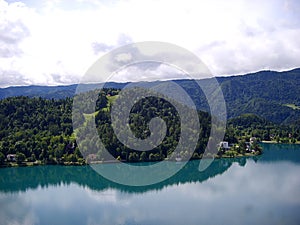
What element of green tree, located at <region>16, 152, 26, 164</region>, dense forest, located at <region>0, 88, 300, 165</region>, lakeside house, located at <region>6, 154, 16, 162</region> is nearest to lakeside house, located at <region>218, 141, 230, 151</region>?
dense forest, located at <region>0, 88, 300, 165</region>

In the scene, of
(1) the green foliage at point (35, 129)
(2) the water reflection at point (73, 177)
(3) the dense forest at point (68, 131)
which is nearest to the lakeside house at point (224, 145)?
(3) the dense forest at point (68, 131)

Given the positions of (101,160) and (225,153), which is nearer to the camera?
(101,160)

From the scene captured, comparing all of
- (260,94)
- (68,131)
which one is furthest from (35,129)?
(260,94)

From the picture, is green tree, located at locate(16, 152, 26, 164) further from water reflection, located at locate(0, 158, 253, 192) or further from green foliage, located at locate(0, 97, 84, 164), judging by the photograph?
water reflection, located at locate(0, 158, 253, 192)

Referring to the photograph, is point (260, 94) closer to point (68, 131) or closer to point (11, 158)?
point (68, 131)

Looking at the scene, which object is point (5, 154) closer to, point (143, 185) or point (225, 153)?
point (143, 185)

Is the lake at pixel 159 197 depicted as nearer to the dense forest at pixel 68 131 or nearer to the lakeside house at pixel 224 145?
the dense forest at pixel 68 131

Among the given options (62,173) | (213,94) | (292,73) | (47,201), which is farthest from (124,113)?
(292,73)
